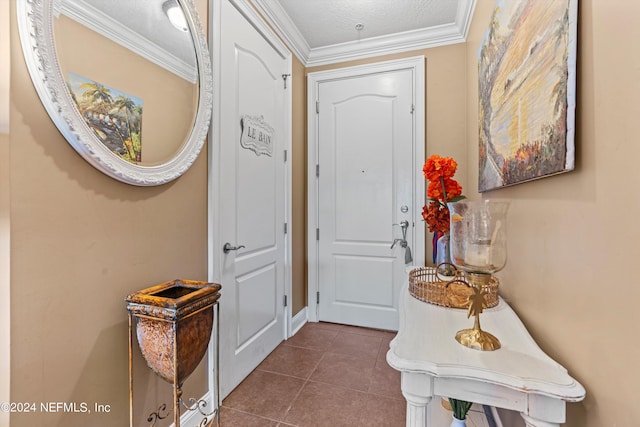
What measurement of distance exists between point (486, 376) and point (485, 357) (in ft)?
0.26

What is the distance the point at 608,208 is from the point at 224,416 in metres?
1.92

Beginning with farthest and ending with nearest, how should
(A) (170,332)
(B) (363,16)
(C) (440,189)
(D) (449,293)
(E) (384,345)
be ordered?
(E) (384,345)
(B) (363,16)
(C) (440,189)
(D) (449,293)
(A) (170,332)

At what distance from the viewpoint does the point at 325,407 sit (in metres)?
1.69

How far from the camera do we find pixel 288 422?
5.14 ft

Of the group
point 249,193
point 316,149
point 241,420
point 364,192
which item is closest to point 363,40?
point 316,149

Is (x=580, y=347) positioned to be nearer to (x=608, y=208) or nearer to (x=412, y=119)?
(x=608, y=208)

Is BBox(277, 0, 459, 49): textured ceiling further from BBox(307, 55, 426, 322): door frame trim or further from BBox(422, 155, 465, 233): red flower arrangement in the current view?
BBox(422, 155, 465, 233): red flower arrangement

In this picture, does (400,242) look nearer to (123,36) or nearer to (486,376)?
(486,376)

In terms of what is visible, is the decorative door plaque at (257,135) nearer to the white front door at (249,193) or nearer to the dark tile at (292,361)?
the white front door at (249,193)

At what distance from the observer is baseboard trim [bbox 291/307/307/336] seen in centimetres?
264

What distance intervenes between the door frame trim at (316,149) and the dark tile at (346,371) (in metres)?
0.76

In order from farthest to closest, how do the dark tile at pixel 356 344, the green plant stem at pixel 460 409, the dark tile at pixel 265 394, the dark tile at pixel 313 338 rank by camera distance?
1. the dark tile at pixel 313 338
2. the dark tile at pixel 356 344
3. the dark tile at pixel 265 394
4. the green plant stem at pixel 460 409

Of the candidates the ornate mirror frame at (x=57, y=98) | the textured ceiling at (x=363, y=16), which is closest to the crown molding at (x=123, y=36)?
the ornate mirror frame at (x=57, y=98)

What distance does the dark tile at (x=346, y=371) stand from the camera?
6.31 ft
